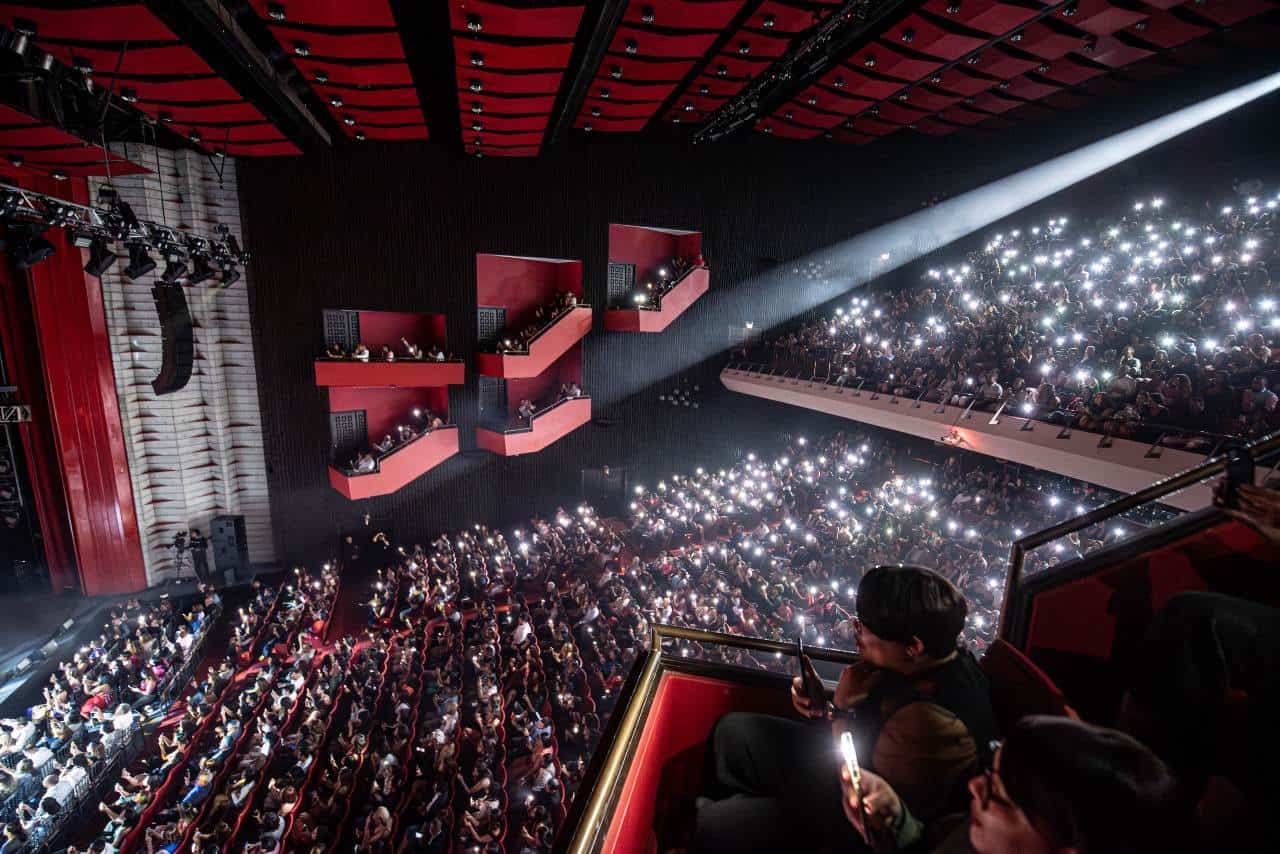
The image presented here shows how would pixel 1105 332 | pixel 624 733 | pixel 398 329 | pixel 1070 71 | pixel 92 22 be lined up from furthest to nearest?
pixel 398 329 → pixel 1070 71 → pixel 1105 332 → pixel 92 22 → pixel 624 733

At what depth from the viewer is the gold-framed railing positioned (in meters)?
1.24

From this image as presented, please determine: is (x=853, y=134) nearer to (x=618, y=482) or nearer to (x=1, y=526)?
(x=618, y=482)

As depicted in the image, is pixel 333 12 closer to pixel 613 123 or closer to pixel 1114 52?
pixel 613 123

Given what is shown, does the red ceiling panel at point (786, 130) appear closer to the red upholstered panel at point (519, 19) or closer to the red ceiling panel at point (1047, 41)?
the red ceiling panel at point (1047, 41)

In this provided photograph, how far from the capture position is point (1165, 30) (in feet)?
21.8

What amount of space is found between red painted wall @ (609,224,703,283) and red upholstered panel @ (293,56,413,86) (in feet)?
16.1

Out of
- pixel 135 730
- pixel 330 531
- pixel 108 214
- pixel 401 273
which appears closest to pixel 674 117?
pixel 401 273

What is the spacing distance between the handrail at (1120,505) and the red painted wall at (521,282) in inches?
367

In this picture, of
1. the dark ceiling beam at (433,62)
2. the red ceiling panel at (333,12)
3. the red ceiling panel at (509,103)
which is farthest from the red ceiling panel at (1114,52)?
the red ceiling panel at (333,12)

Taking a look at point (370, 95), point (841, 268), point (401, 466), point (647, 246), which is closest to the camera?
point (370, 95)

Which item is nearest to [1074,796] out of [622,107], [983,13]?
[983,13]

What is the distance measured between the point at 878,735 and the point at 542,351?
345 inches

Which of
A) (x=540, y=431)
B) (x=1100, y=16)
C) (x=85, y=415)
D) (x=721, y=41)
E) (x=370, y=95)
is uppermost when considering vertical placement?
(x=1100, y=16)

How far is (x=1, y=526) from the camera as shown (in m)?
7.63
